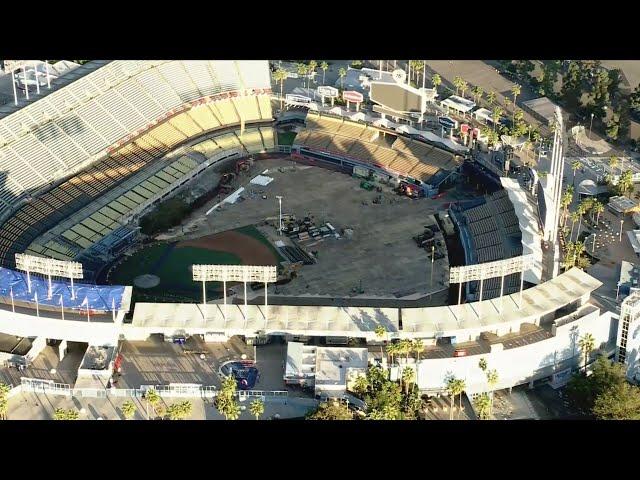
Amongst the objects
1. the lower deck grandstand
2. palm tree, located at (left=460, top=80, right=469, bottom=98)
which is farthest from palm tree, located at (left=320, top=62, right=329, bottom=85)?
the lower deck grandstand

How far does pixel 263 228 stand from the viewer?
11788cm

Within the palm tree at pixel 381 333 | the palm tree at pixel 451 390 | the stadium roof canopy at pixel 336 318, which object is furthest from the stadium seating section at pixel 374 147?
the palm tree at pixel 451 390

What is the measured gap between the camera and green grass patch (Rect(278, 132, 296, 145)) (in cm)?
13962

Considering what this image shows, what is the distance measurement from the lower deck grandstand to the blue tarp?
36774 mm

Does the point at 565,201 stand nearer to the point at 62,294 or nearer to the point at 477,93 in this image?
the point at 477,93

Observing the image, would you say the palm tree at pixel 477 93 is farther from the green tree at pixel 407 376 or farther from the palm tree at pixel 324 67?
the green tree at pixel 407 376

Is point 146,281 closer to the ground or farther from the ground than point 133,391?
closer to the ground

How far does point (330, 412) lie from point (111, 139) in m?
65.0

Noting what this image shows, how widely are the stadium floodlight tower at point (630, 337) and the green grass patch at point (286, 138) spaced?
6355 cm

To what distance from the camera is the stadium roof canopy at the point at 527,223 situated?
94.5 m

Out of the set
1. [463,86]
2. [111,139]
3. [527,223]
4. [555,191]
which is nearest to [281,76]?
[463,86]

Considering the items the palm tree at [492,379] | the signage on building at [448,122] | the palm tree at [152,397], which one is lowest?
the palm tree at [492,379]

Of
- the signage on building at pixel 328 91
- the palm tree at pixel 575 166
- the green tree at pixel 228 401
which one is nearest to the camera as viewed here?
the green tree at pixel 228 401

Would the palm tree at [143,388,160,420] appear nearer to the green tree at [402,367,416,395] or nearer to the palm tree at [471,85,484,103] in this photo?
the green tree at [402,367,416,395]
